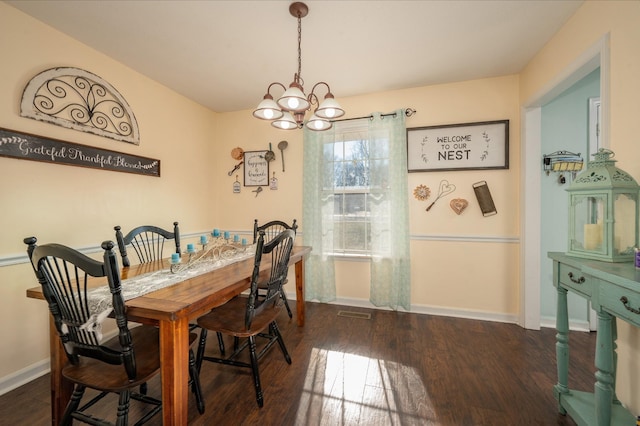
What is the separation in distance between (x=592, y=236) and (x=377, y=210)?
5.75 feet

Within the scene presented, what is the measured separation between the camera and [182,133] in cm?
313

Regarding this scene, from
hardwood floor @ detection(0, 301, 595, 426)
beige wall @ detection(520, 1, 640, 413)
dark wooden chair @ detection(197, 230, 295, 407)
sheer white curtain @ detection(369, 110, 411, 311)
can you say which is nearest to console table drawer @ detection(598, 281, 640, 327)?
beige wall @ detection(520, 1, 640, 413)

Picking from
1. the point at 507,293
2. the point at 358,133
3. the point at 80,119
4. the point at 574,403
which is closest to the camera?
the point at 574,403

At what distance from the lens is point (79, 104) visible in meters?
2.10

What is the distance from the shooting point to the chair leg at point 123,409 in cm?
113

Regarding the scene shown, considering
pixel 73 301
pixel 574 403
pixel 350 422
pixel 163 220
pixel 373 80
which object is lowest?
pixel 350 422

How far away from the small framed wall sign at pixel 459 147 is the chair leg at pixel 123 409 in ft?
9.43

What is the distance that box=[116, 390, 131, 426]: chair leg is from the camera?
3.71 ft

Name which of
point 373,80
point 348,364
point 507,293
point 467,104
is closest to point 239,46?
point 373,80

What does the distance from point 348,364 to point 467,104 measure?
280 cm

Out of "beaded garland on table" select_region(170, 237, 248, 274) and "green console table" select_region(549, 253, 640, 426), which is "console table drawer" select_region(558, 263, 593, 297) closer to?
"green console table" select_region(549, 253, 640, 426)

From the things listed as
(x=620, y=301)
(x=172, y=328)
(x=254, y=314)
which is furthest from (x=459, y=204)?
(x=172, y=328)

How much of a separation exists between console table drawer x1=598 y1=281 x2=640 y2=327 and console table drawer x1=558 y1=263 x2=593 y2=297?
0.38ft

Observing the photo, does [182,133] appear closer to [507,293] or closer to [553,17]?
[553,17]
